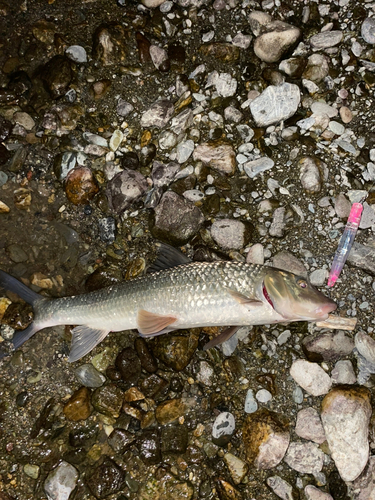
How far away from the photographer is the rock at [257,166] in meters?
4.81

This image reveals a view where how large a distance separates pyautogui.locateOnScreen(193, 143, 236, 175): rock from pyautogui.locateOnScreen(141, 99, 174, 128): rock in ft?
1.90

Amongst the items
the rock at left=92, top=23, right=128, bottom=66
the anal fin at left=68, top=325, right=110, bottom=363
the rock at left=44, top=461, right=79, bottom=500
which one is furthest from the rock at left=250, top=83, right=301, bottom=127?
the rock at left=44, top=461, right=79, bottom=500

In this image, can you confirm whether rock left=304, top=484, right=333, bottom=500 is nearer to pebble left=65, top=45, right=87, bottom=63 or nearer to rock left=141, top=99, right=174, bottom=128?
rock left=141, top=99, right=174, bottom=128

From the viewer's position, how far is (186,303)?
4102 mm

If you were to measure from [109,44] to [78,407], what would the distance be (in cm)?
452

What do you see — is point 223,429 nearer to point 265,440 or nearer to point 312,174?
point 265,440

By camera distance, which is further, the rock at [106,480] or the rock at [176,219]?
the rock at [176,219]

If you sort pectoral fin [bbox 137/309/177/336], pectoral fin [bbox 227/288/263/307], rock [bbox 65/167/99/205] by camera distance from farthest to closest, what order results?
rock [bbox 65/167/99/205]
pectoral fin [bbox 137/309/177/336]
pectoral fin [bbox 227/288/263/307]

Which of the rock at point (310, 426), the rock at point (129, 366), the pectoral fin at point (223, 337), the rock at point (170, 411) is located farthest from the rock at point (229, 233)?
the rock at point (310, 426)

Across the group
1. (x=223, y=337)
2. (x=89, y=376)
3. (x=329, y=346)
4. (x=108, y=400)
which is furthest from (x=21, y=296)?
(x=329, y=346)

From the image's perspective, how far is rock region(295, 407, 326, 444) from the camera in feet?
14.3

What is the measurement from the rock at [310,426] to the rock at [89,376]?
7.61 feet

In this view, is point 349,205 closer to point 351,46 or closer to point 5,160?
point 351,46

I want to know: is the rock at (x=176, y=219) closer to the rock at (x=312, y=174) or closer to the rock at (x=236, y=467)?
the rock at (x=312, y=174)
